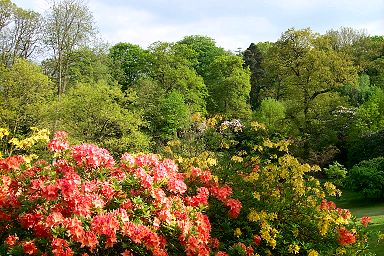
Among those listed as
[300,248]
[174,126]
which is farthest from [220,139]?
[174,126]

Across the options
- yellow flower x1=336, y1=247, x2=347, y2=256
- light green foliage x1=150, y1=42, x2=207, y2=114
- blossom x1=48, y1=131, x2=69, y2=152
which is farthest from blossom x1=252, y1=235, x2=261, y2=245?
light green foliage x1=150, y1=42, x2=207, y2=114

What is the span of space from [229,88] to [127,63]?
9.87 meters

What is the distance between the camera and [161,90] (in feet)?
109

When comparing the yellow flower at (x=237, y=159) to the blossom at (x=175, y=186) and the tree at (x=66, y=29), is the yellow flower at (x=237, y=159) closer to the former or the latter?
the blossom at (x=175, y=186)

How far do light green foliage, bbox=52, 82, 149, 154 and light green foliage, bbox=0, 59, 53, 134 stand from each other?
2.08 meters

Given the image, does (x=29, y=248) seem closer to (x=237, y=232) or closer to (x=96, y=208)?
(x=96, y=208)

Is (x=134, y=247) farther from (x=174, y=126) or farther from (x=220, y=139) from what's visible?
(x=174, y=126)

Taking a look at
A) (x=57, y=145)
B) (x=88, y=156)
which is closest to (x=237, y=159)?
(x=88, y=156)

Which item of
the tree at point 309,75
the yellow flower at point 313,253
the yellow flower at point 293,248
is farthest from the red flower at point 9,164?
the tree at point 309,75

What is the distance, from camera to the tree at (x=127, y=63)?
38.3 meters

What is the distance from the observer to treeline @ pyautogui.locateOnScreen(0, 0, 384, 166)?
20.8m

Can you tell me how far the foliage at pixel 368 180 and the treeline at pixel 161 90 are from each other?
307cm

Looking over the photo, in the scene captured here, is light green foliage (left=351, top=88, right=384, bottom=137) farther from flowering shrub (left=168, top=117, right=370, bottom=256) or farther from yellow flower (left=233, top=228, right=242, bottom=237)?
yellow flower (left=233, top=228, right=242, bottom=237)

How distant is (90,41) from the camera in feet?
101
